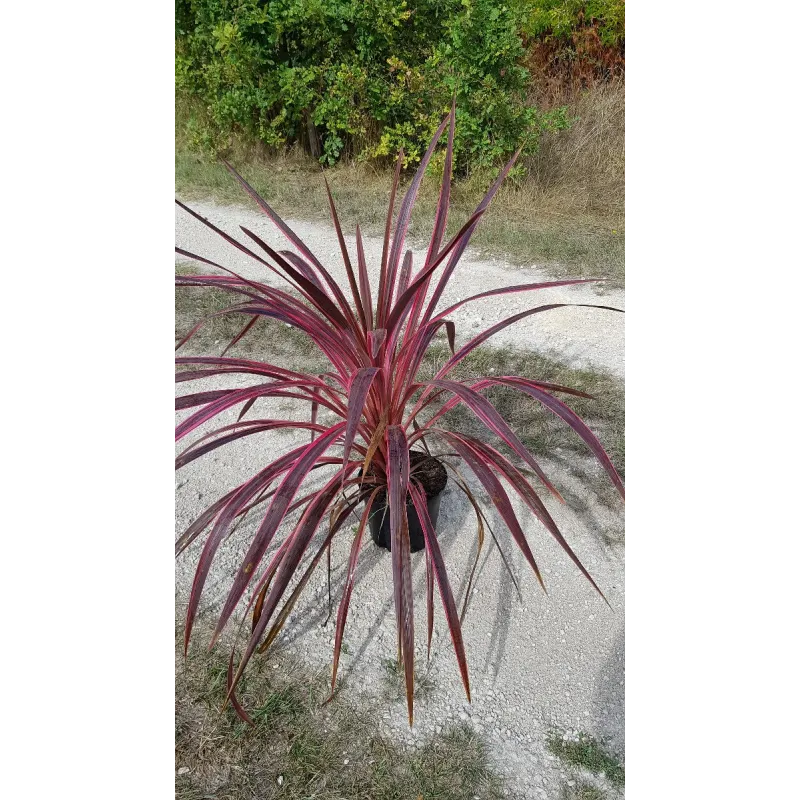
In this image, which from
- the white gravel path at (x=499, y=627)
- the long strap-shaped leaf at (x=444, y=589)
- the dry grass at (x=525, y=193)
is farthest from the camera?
the dry grass at (x=525, y=193)

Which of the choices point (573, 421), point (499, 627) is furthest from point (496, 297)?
point (573, 421)

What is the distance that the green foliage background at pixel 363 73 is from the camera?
374 centimetres

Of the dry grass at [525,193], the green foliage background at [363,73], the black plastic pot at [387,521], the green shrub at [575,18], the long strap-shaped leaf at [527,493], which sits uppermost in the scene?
the green shrub at [575,18]

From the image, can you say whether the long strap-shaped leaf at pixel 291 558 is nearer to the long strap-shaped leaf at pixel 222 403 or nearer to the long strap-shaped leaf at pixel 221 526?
the long strap-shaped leaf at pixel 221 526

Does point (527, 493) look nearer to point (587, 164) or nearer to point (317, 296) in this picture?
point (317, 296)

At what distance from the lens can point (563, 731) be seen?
1.20m

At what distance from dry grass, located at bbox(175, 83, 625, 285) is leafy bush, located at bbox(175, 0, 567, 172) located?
0.19 metres

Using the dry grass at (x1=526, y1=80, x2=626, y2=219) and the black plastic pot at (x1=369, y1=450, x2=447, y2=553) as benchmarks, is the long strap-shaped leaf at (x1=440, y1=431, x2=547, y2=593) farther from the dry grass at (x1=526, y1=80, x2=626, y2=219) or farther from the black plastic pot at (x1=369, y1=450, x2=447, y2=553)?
the dry grass at (x1=526, y1=80, x2=626, y2=219)

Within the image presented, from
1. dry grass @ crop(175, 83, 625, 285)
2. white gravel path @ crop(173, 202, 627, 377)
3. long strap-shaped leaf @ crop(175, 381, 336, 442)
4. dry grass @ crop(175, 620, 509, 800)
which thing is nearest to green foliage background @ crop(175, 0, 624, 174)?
dry grass @ crop(175, 83, 625, 285)

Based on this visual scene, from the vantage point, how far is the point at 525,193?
404 cm

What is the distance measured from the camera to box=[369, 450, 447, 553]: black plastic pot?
146 cm

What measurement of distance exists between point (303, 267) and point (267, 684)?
81 cm

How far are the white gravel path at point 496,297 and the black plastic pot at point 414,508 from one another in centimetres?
103

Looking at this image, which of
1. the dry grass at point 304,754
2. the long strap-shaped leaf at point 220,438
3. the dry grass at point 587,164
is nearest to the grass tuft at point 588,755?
the dry grass at point 304,754
